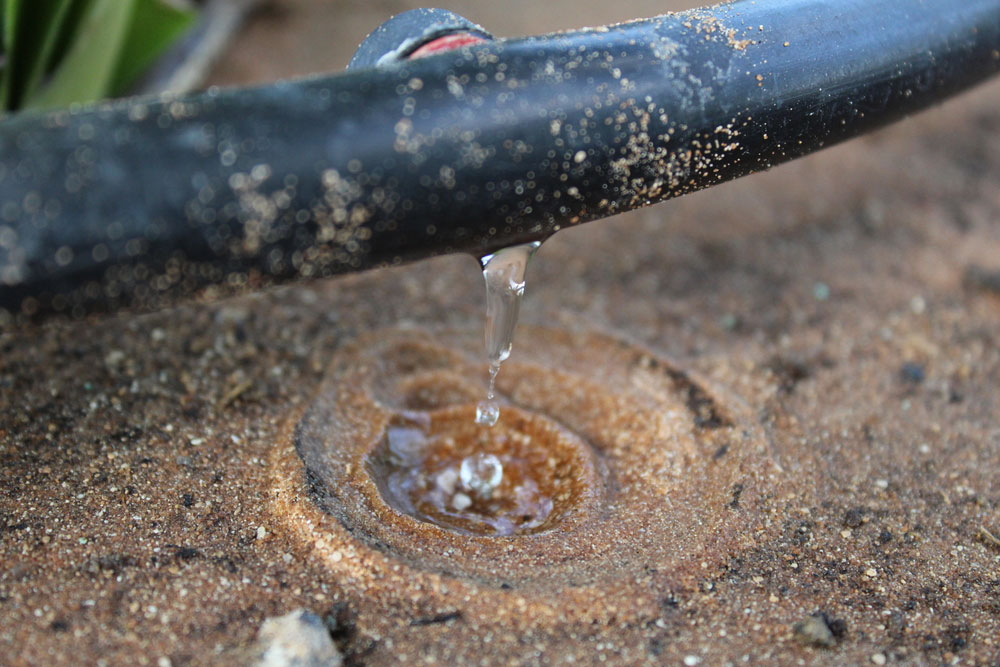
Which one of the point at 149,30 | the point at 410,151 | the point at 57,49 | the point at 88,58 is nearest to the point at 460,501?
the point at 410,151

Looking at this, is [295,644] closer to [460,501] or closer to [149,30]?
[460,501]

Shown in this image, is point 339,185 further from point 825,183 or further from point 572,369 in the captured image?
point 825,183

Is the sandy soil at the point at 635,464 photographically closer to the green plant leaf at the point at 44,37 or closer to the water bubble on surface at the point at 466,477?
the water bubble on surface at the point at 466,477

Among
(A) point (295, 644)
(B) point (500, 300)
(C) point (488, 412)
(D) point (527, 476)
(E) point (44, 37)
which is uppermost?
(E) point (44, 37)

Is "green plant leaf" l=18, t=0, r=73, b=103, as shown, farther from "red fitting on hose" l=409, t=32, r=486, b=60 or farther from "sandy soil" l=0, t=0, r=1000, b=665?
"red fitting on hose" l=409, t=32, r=486, b=60

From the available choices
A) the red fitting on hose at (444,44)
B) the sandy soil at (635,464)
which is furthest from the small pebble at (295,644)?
the red fitting on hose at (444,44)
